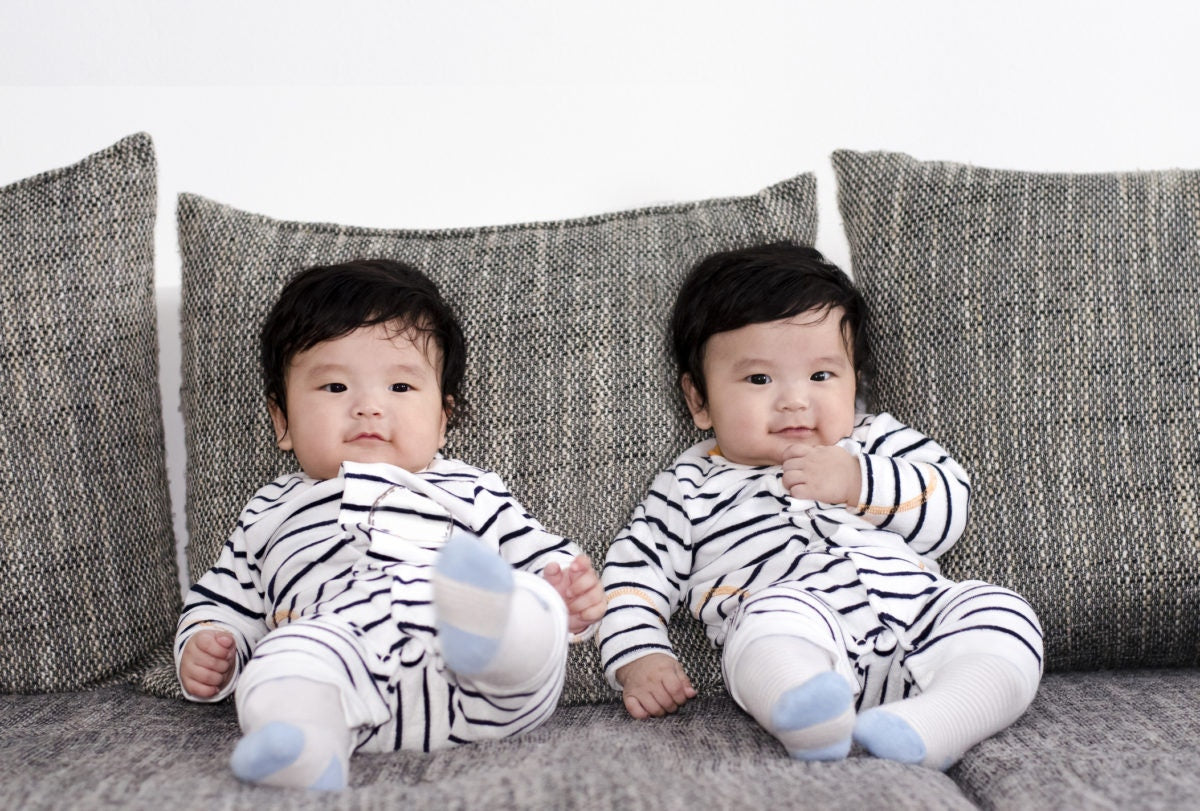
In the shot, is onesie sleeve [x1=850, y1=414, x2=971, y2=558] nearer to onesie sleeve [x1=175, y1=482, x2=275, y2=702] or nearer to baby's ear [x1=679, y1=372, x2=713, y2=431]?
baby's ear [x1=679, y1=372, x2=713, y2=431]

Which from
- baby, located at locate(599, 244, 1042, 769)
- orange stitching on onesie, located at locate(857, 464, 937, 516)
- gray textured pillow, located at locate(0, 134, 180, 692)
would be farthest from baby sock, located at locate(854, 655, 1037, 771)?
gray textured pillow, located at locate(0, 134, 180, 692)

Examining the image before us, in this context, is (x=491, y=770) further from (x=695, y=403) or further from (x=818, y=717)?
(x=695, y=403)

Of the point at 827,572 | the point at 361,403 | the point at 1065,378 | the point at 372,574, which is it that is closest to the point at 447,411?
the point at 361,403

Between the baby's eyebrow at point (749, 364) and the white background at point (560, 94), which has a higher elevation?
the white background at point (560, 94)

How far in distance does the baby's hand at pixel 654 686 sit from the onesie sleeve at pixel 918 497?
30cm

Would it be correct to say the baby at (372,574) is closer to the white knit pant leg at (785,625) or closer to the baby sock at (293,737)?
the baby sock at (293,737)

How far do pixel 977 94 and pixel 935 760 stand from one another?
1.28 metres

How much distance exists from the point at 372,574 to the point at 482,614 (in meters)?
0.28

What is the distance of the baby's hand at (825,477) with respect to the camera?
1279 mm

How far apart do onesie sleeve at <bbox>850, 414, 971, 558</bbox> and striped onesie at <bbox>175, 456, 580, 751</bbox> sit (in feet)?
1.22

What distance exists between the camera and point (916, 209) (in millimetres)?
1413

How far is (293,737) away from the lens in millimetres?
897

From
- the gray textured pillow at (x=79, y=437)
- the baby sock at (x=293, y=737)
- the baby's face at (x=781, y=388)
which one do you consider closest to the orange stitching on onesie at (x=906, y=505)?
the baby's face at (x=781, y=388)

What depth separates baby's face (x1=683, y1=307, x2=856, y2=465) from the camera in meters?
1.36
